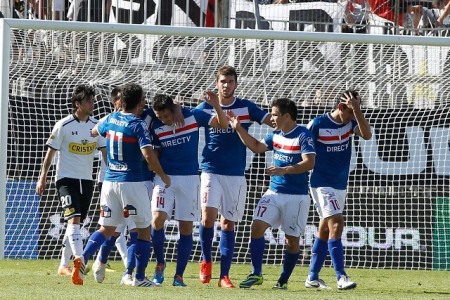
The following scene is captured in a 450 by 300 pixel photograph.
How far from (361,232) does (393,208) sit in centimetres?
56

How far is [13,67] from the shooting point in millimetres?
15078

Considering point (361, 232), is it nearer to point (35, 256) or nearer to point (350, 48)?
point (350, 48)

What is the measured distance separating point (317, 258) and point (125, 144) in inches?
99.7

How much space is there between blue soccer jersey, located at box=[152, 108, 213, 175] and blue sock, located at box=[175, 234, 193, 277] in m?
0.68

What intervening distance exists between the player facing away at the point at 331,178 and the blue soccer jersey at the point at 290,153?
40 cm

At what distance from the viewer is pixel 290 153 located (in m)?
11.3

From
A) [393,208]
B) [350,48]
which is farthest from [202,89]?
[393,208]

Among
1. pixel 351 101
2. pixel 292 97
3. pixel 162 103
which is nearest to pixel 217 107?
pixel 162 103

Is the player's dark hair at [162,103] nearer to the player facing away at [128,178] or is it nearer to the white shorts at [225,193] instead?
the player facing away at [128,178]

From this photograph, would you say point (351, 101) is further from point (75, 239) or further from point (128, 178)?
point (75, 239)

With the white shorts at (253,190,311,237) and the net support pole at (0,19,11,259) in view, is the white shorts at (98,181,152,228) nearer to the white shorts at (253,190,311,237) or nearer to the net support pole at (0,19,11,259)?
the white shorts at (253,190,311,237)

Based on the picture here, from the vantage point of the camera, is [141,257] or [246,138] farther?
[246,138]

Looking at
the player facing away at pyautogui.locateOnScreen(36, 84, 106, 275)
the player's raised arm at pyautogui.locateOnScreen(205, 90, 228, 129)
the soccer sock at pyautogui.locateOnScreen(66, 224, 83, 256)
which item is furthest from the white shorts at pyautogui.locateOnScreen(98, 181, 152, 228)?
the player facing away at pyautogui.locateOnScreen(36, 84, 106, 275)

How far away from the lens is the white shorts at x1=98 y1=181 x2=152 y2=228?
35.1 feet
